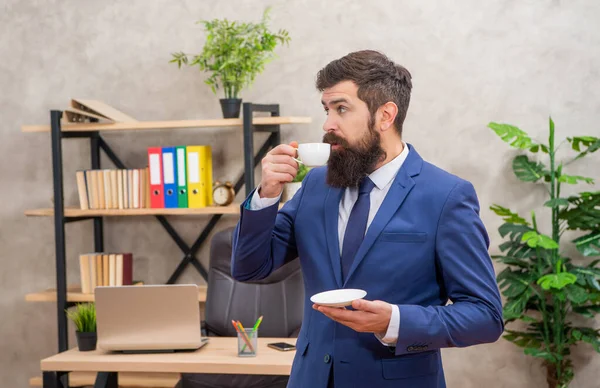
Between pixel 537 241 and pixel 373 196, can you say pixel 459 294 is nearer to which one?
pixel 373 196

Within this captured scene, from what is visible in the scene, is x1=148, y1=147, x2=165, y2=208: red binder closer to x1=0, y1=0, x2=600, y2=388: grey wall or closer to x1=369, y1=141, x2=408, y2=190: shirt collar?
x1=0, y1=0, x2=600, y2=388: grey wall

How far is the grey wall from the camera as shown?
3.79 metres

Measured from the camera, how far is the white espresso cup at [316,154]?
1682 millimetres

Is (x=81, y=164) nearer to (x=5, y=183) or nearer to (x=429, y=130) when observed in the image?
(x=5, y=183)

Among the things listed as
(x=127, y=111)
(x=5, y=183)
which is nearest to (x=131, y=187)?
(x=127, y=111)

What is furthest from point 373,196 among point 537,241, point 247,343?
point 537,241

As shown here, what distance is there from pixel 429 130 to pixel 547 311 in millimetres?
1092

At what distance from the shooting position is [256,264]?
176cm

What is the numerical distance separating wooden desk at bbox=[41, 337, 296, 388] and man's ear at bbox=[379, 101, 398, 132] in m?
1.14

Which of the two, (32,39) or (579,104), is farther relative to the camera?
(32,39)

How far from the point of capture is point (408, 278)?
1.58 m

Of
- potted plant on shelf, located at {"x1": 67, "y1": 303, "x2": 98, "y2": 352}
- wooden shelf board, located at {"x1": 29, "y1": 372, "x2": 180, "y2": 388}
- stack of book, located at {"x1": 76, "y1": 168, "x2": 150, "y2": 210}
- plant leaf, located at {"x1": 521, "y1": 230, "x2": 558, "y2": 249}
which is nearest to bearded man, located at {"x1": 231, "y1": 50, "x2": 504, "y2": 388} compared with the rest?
potted plant on shelf, located at {"x1": 67, "y1": 303, "x2": 98, "y2": 352}

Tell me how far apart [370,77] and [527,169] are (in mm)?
2187

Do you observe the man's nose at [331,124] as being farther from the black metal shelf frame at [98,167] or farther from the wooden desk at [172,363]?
the black metal shelf frame at [98,167]
